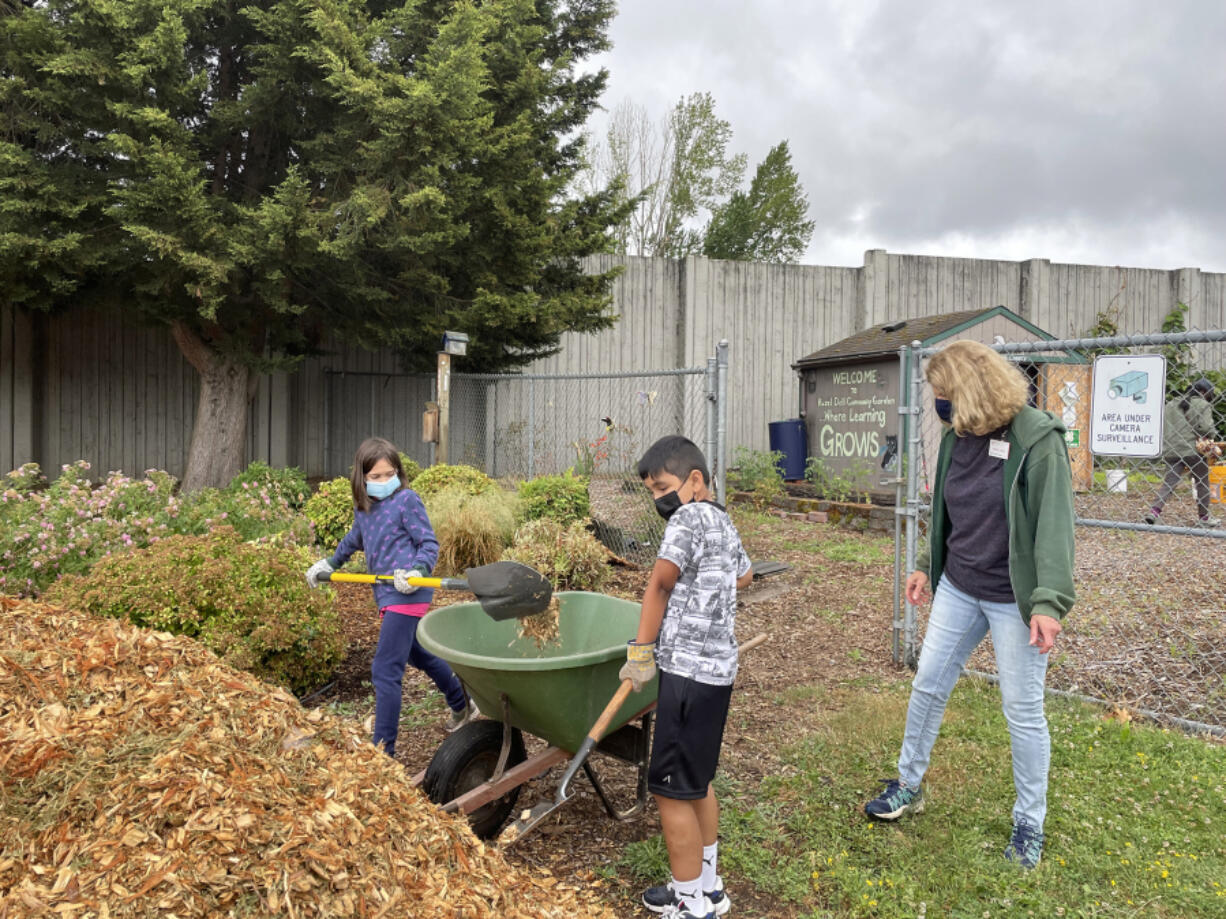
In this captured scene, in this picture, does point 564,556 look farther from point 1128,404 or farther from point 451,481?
point 1128,404

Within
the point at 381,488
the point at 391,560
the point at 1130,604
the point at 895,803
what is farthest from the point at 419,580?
the point at 1130,604

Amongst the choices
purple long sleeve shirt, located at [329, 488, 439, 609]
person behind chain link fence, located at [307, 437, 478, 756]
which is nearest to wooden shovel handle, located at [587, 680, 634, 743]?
person behind chain link fence, located at [307, 437, 478, 756]

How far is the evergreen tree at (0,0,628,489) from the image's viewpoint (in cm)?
751

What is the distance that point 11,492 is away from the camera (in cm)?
530

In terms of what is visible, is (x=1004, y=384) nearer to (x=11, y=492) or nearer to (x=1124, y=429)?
(x=1124, y=429)

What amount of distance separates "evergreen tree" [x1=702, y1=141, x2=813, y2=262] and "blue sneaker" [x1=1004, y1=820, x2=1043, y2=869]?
20.0 m

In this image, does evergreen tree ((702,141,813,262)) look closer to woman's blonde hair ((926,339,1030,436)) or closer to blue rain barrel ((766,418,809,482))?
blue rain barrel ((766,418,809,482))

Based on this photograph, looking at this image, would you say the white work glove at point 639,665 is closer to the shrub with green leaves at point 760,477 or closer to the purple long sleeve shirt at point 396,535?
the purple long sleeve shirt at point 396,535

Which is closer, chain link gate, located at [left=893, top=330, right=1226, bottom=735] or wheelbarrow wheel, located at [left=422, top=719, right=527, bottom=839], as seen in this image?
wheelbarrow wheel, located at [left=422, top=719, right=527, bottom=839]

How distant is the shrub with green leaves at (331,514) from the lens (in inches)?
276

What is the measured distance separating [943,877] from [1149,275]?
53.6 ft

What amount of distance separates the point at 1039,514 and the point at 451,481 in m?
5.61

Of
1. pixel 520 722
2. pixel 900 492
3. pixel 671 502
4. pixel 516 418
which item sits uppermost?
pixel 516 418

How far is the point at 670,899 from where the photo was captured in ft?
8.29
